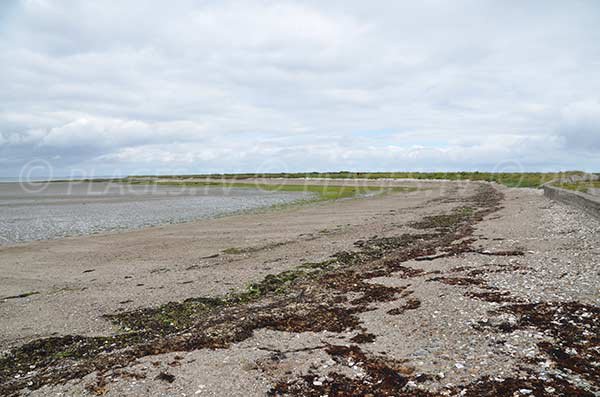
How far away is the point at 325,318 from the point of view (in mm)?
9055

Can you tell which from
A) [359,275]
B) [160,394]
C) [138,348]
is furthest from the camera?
[359,275]

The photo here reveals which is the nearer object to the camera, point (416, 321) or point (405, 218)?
point (416, 321)

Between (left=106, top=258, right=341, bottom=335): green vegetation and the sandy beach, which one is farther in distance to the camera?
(left=106, top=258, right=341, bottom=335): green vegetation

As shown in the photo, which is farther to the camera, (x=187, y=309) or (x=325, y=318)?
(x=187, y=309)

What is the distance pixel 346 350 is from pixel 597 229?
1479 cm

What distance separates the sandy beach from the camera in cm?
623

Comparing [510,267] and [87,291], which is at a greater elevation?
[510,267]

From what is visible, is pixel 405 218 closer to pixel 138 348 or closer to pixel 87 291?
pixel 87 291

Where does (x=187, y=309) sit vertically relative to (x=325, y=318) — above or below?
below

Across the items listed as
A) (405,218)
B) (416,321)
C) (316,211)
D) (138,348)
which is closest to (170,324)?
(138,348)

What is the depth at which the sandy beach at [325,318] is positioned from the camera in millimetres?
6227

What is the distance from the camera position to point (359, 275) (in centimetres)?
1278

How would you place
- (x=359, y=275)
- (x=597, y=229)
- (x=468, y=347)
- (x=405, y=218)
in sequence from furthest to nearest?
(x=405, y=218)
(x=597, y=229)
(x=359, y=275)
(x=468, y=347)

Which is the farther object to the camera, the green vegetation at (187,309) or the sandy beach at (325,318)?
the green vegetation at (187,309)
